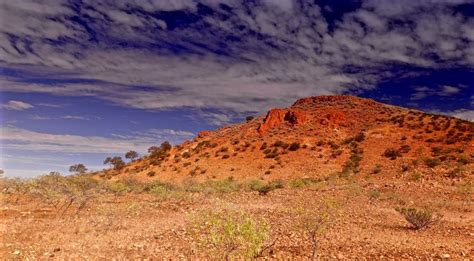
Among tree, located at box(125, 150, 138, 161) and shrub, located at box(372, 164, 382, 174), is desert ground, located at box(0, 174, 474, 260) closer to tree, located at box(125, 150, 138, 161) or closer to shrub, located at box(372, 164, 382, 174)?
shrub, located at box(372, 164, 382, 174)

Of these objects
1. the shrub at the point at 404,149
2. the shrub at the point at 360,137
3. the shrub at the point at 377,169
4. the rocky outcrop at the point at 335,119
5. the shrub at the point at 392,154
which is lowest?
the shrub at the point at 377,169

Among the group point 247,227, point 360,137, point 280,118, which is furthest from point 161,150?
point 247,227

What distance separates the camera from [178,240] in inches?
535

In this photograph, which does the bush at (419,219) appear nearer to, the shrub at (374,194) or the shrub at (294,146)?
the shrub at (374,194)

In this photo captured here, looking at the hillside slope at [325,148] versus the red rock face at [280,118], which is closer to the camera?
the hillside slope at [325,148]

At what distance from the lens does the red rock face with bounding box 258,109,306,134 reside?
6648cm

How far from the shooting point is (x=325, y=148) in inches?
2120

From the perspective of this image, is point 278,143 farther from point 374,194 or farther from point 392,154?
point 374,194

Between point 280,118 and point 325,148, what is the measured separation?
664 inches

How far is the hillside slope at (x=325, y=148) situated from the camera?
44938 mm

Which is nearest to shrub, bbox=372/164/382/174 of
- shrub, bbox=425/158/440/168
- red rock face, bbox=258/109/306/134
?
shrub, bbox=425/158/440/168

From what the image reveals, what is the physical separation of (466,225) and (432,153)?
111ft

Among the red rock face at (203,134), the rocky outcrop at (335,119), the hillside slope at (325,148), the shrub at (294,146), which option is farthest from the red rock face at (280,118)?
the red rock face at (203,134)

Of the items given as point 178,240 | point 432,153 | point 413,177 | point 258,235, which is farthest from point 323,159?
point 258,235
